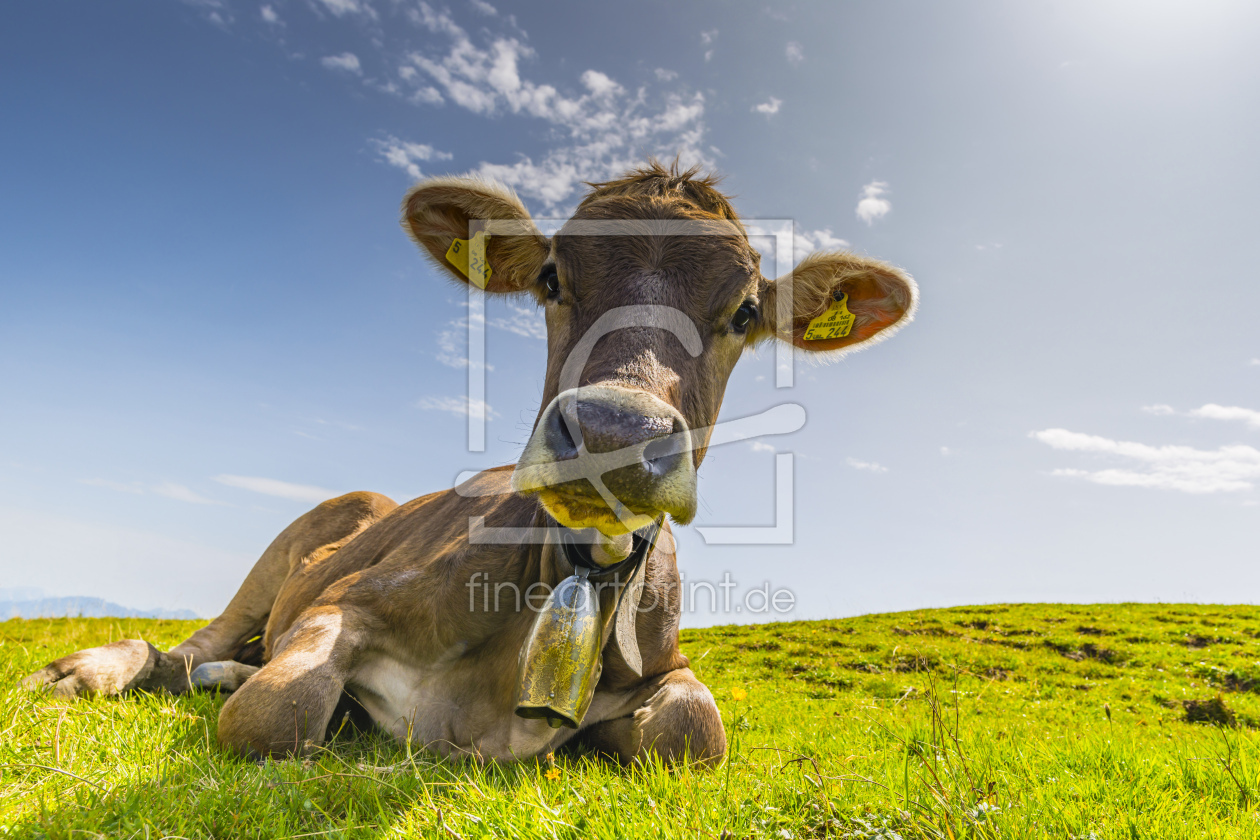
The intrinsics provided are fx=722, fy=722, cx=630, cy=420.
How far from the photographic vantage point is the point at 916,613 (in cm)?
1709

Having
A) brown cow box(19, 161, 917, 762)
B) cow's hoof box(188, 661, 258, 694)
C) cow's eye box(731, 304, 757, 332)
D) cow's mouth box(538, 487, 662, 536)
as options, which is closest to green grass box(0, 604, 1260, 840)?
brown cow box(19, 161, 917, 762)

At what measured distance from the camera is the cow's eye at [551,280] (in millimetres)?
3734

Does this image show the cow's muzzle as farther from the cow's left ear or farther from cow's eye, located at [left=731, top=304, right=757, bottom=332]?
the cow's left ear

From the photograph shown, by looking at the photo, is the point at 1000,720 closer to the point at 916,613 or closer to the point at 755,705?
the point at 755,705

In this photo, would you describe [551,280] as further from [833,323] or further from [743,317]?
[833,323]

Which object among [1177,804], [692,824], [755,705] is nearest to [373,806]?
[692,824]

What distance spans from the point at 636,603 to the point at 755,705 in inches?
153

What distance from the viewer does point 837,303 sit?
15.3ft

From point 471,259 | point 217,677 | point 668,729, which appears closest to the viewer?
point 668,729

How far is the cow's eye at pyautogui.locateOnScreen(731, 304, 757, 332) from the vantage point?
3.68m

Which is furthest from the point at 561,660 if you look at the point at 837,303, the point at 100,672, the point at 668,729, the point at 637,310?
the point at 100,672

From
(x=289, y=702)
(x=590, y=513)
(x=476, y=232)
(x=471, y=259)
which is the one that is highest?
(x=476, y=232)

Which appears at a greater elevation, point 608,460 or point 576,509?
point 608,460

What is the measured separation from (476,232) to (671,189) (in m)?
1.32
